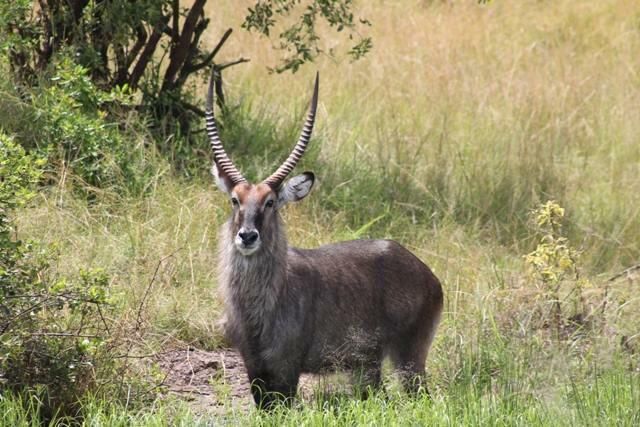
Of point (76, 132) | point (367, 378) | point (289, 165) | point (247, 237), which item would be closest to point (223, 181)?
point (289, 165)

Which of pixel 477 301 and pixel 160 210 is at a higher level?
pixel 160 210

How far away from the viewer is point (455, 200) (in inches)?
349

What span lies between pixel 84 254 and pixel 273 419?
85.0 inches

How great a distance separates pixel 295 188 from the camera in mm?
6000

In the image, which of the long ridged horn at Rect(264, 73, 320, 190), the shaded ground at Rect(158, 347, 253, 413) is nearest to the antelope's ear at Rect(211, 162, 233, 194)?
the long ridged horn at Rect(264, 73, 320, 190)

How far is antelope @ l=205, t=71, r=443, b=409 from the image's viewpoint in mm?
5770

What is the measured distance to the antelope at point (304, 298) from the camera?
18.9ft

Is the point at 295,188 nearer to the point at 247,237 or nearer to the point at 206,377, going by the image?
the point at 247,237

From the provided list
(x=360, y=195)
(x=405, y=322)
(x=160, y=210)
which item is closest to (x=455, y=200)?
(x=360, y=195)

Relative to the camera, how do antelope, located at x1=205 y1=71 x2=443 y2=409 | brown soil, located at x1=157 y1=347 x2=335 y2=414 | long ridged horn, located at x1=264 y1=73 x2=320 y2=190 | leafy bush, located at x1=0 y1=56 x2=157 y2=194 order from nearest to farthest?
antelope, located at x1=205 y1=71 x2=443 y2=409 < long ridged horn, located at x1=264 y1=73 x2=320 y2=190 < brown soil, located at x1=157 y1=347 x2=335 y2=414 < leafy bush, located at x1=0 y1=56 x2=157 y2=194

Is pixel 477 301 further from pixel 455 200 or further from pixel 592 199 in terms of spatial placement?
pixel 592 199

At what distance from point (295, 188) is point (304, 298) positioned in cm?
50

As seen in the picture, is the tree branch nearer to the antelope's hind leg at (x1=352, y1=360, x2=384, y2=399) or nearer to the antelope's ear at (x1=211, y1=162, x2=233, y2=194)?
the antelope's ear at (x1=211, y1=162, x2=233, y2=194)

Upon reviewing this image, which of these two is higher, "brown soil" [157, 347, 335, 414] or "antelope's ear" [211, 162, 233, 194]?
"antelope's ear" [211, 162, 233, 194]
